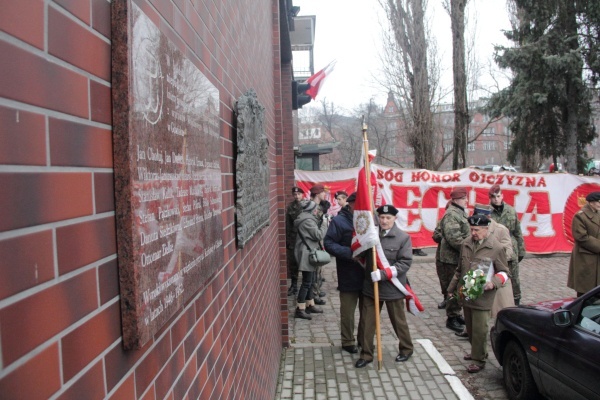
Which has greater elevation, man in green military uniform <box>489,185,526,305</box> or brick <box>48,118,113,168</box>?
brick <box>48,118,113,168</box>

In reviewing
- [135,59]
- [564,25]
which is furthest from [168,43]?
[564,25]

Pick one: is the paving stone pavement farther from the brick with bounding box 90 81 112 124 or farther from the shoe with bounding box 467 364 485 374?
the brick with bounding box 90 81 112 124

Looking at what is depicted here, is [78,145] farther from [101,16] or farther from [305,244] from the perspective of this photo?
[305,244]

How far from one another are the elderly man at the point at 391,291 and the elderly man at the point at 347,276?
0.63 feet

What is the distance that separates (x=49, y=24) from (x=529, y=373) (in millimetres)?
5004

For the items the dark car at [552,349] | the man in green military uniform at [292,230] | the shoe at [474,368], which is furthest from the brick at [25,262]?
the man in green military uniform at [292,230]

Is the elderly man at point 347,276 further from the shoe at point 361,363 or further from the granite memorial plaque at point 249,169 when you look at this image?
the granite memorial plaque at point 249,169

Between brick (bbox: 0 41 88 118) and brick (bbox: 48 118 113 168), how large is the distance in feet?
0.10

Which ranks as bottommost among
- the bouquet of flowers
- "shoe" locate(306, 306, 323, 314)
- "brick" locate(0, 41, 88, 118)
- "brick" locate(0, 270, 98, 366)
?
"shoe" locate(306, 306, 323, 314)

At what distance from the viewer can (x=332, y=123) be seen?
51.2m

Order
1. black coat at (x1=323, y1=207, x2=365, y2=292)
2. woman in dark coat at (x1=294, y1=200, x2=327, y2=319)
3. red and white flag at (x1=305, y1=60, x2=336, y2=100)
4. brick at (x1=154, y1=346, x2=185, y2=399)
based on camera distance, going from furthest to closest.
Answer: red and white flag at (x1=305, y1=60, x2=336, y2=100)
woman in dark coat at (x1=294, y1=200, x2=327, y2=319)
black coat at (x1=323, y1=207, x2=365, y2=292)
brick at (x1=154, y1=346, x2=185, y2=399)

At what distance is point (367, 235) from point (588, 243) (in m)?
3.47

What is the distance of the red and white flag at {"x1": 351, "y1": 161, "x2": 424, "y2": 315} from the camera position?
18.2 feet

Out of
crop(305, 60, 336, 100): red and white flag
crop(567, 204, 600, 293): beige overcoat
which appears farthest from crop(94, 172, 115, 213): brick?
crop(305, 60, 336, 100): red and white flag
